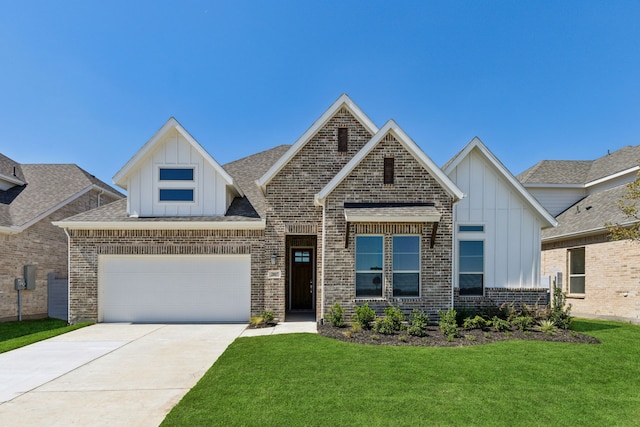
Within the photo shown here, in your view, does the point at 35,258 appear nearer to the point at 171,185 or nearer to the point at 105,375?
the point at 171,185

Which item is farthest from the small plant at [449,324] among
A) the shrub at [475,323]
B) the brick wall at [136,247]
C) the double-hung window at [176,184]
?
the double-hung window at [176,184]

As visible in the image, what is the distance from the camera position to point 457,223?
13.1 m

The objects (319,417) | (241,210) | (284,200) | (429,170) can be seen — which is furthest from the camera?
(241,210)

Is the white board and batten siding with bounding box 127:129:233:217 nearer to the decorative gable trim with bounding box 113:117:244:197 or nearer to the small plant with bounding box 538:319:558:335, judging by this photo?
the decorative gable trim with bounding box 113:117:244:197

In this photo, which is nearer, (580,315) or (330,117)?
(330,117)

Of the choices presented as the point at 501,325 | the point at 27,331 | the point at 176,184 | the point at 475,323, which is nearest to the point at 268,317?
the point at 176,184

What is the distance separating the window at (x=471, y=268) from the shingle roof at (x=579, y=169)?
878 centimetres

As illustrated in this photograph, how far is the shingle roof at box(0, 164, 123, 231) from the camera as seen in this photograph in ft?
50.7

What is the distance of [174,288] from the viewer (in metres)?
13.1

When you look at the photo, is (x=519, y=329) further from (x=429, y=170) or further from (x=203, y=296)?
(x=203, y=296)

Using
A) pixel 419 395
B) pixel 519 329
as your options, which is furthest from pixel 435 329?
pixel 419 395

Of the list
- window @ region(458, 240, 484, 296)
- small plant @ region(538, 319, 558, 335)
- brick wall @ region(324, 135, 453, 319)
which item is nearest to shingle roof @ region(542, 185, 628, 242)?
window @ region(458, 240, 484, 296)

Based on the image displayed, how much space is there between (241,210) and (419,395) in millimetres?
9326

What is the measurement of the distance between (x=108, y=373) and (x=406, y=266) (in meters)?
8.06
